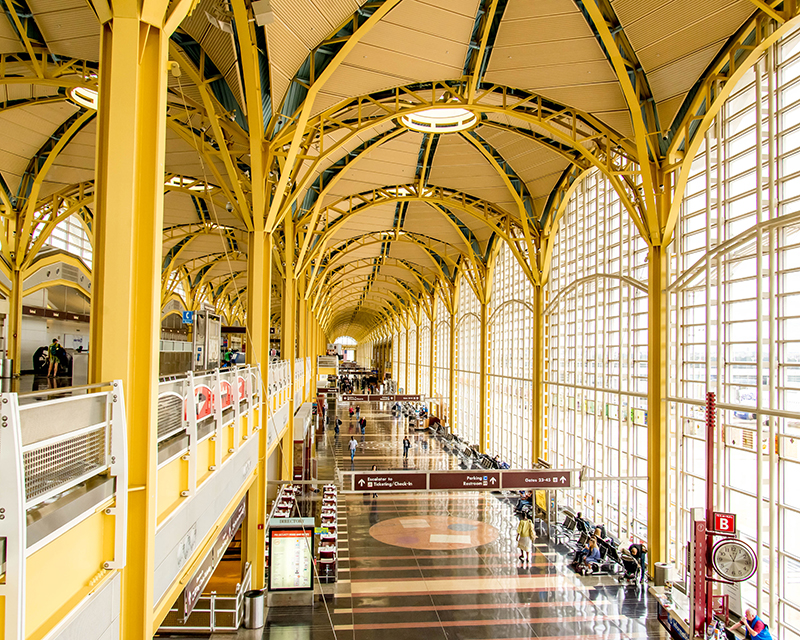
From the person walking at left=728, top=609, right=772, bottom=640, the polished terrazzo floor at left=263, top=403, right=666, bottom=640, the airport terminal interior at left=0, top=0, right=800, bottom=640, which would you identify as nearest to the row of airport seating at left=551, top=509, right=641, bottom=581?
the airport terminal interior at left=0, top=0, right=800, bottom=640

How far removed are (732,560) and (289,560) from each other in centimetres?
1204

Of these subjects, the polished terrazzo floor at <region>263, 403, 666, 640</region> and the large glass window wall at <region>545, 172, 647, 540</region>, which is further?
the large glass window wall at <region>545, 172, 647, 540</region>

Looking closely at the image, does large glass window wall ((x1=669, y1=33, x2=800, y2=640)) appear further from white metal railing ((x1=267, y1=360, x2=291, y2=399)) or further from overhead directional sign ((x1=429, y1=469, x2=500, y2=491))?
white metal railing ((x1=267, y1=360, x2=291, y2=399))

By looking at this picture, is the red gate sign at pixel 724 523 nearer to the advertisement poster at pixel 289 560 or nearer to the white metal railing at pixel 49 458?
the white metal railing at pixel 49 458

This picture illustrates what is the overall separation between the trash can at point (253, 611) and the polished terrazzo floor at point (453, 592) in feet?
1.39

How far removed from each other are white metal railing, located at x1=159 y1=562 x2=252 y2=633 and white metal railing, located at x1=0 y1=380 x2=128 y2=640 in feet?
36.3

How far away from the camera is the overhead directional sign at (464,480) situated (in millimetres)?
18672

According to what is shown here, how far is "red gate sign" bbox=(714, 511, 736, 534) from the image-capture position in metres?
11.3

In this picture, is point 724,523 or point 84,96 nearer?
point 724,523

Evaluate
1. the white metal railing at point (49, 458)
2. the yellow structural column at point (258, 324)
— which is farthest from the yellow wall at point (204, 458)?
the yellow structural column at point (258, 324)

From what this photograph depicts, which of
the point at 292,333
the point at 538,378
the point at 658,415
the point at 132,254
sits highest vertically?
the point at 132,254

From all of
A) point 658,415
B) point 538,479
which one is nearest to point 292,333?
point 538,479

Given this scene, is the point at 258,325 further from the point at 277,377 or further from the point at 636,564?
the point at 636,564

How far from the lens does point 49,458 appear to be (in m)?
4.40
